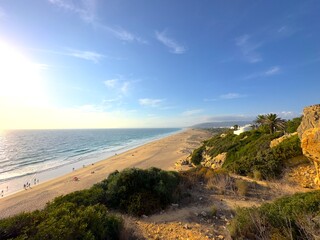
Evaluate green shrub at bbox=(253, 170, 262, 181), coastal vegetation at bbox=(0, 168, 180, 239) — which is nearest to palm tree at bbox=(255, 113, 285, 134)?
green shrub at bbox=(253, 170, 262, 181)

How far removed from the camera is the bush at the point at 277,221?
16.4ft

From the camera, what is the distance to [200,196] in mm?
10641

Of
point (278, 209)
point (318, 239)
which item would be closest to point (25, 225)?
point (318, 239)

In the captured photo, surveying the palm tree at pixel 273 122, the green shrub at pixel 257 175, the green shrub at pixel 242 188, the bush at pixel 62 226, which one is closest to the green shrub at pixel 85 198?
the bush at pixel 62 226

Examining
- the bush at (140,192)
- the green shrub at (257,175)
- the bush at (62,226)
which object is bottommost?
the green shrub at (257,175)

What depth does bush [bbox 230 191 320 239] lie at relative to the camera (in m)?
5.00

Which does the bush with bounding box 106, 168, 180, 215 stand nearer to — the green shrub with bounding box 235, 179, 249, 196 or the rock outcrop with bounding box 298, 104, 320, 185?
the green shrub with bounding box 235, 179, 249, 196

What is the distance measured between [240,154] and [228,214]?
14.3 metres

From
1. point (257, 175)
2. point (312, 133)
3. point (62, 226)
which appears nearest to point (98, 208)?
point (62, 226)

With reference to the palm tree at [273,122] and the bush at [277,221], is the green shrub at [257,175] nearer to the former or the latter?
the bush at [277,221]

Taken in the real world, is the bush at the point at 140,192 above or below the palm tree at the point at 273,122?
below

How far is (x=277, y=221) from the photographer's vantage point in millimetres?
5535

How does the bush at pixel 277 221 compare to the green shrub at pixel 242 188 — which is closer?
the bush at pixel 277 221

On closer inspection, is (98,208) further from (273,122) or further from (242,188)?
(273,122)
